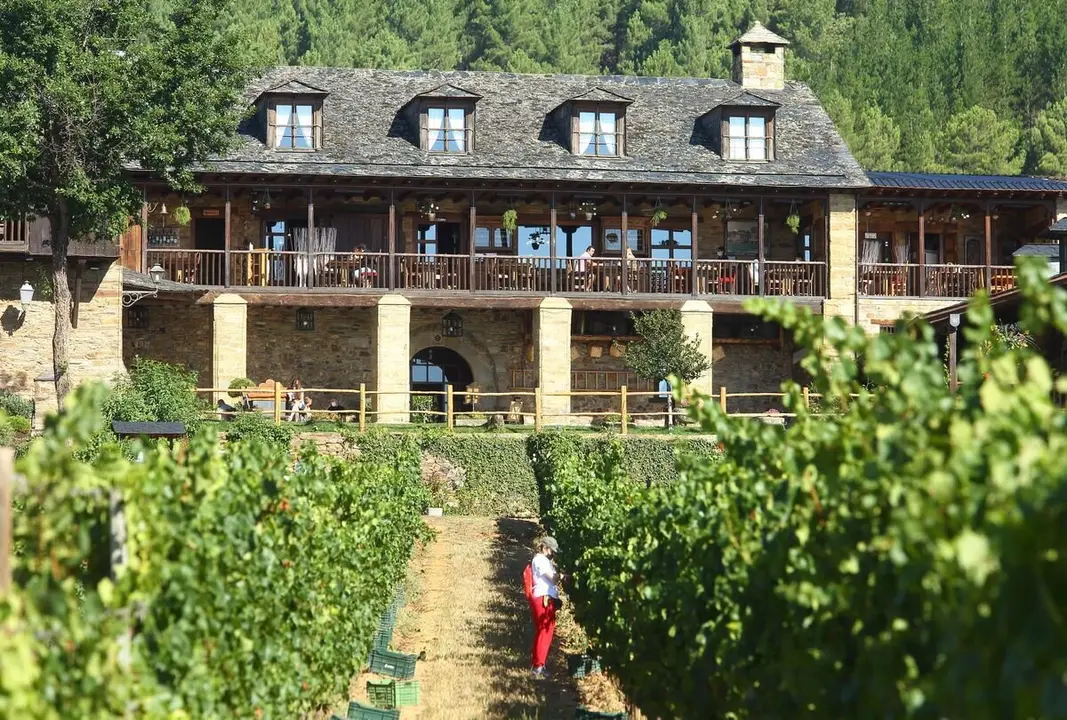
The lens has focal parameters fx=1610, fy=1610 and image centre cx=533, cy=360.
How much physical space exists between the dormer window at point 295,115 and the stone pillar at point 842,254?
9655 millimetres

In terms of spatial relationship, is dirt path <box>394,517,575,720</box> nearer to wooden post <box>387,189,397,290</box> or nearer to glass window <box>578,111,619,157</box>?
wooden post <box>387,189,397,290</box>

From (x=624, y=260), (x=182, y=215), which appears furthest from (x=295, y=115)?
(x=624, y=260)

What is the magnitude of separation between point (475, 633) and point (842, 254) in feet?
54.4

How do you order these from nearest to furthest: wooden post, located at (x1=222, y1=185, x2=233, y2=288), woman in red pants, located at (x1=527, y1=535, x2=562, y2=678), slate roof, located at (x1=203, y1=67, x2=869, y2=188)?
woman in red pants, located at (x1=527, y1=535, x2=562, y2=678) < wooden post, located at (x1=222, y1=185, x2=233, y2=288) < slate roof, located at (x1=203, y1=67, x2=869, y2=188)

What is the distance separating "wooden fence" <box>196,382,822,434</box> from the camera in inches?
1026

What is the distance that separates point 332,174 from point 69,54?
591 centimetres

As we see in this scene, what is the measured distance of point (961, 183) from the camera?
3064cm

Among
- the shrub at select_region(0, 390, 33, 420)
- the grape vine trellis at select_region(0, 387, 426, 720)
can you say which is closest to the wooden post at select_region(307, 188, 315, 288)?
the shrub at select_region(0, 390, 33, 420)

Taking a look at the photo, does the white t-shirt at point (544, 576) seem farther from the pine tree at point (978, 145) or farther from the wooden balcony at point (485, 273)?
the pine tree at point (978, 145)

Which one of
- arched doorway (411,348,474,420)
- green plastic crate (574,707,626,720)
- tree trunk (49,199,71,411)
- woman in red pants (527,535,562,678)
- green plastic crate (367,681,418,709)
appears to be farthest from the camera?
arched doorway (411,348,474,420)

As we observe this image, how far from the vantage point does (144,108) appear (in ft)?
79.8

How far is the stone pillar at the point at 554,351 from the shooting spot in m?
28.6

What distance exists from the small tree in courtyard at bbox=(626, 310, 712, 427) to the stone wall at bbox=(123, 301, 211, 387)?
771 cm

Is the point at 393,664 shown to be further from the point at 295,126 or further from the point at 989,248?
the point at 989,248
